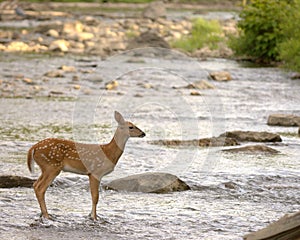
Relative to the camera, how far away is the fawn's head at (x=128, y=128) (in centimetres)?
970

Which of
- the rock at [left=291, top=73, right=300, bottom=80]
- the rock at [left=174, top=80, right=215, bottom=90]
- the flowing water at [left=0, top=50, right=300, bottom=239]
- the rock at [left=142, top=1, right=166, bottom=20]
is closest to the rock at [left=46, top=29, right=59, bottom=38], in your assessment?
the flowing water at [left=0, top=50, right=300, bottom=239]

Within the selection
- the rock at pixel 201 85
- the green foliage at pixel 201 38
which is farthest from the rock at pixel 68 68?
the green foliage at pixel 201 38

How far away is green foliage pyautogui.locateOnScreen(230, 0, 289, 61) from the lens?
3322 centimetres

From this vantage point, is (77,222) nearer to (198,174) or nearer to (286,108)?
(198,174)

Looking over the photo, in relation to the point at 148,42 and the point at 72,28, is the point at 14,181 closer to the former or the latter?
the point at 148,42

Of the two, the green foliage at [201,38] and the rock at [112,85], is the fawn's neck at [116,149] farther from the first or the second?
the green foliage at [201,38]

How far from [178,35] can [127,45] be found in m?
6.36

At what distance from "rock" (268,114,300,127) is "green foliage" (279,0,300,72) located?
914cm

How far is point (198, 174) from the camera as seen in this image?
13.0 m

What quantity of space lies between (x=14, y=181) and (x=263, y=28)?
2359 centimetres

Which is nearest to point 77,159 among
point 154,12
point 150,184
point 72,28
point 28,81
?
point 150,184

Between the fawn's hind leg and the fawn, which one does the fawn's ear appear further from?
the fawn's hind leg

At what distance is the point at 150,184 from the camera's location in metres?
11.6

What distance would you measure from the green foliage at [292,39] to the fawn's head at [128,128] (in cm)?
1872
